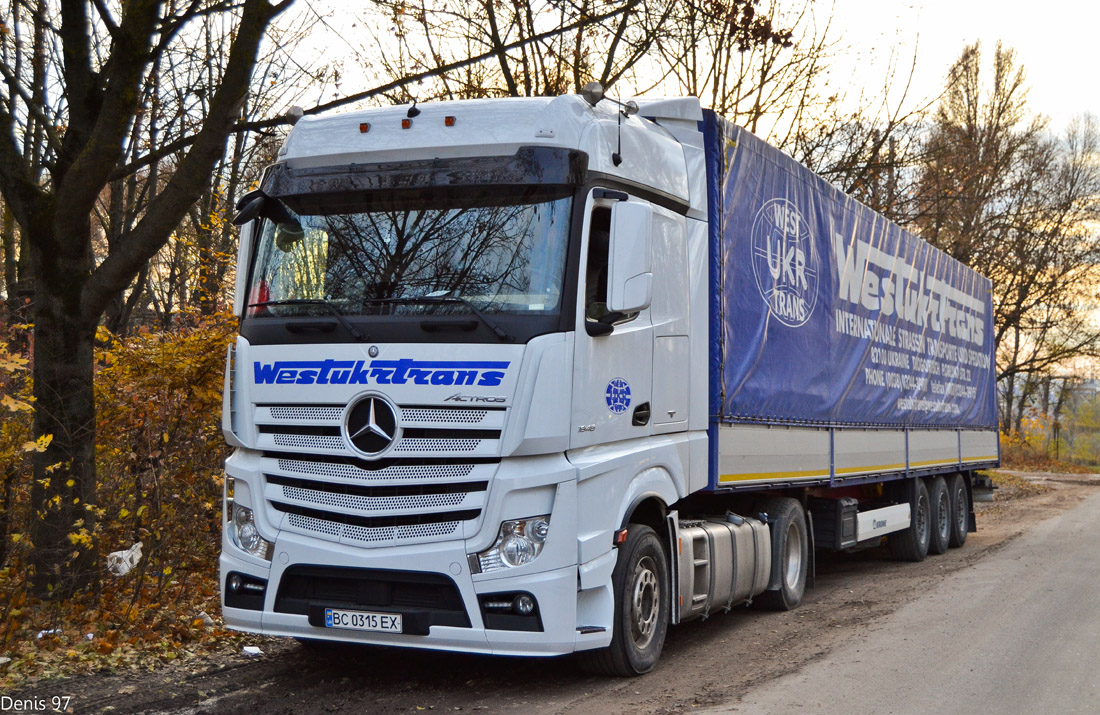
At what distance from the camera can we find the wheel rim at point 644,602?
6.24 meters

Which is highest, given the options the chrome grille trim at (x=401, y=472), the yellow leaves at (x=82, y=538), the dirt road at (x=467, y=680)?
the chrome grille trim at (x=401, y=472)

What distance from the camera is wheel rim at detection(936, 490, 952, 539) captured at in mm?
13773

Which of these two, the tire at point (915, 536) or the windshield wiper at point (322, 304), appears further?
the tire at point (915, 536)

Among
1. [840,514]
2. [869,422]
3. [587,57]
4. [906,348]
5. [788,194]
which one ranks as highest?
[587,57]

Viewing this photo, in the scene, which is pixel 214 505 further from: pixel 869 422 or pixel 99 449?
pixel 869 422

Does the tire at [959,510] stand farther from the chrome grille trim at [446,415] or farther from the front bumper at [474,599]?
the chrome grille trim at [446,415]

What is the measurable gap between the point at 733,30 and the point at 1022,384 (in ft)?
116

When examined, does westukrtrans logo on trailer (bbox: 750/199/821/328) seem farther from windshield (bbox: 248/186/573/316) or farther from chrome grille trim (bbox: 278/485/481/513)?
chrome grille trim (bbox: 278/485/481/513)

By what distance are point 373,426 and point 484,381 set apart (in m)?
0.66

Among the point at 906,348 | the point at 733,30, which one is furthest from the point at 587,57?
the point at 906,348

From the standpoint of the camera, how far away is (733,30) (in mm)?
9656

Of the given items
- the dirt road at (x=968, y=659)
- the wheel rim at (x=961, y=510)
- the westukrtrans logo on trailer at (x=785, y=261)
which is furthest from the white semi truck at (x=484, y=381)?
the wheel rim at (x=961, y=510)

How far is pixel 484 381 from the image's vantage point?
545cm

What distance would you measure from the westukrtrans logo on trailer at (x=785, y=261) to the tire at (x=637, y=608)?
273 centimetres
